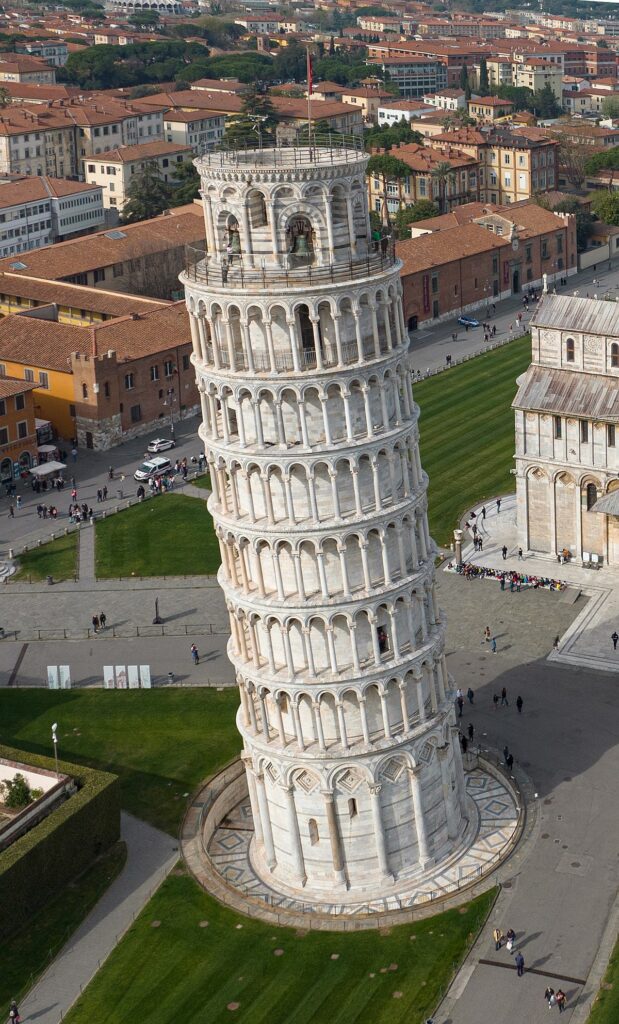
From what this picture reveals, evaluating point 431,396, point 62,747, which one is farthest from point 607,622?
point 431,396

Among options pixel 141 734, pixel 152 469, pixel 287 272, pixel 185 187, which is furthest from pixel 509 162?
pixel 287 272

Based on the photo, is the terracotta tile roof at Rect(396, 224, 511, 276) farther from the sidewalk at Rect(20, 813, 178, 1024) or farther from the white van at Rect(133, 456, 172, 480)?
the sidewalk at Rect(20, 813, 178, 1024)

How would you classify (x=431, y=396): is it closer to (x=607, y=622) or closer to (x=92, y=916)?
(x=607, y=622)

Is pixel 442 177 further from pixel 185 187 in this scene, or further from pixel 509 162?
pixel 185 187

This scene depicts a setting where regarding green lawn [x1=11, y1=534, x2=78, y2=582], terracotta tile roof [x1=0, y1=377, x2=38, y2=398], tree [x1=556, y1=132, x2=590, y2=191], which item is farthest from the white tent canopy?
tree [x1=556, y1=132, x2=590, y2=191]

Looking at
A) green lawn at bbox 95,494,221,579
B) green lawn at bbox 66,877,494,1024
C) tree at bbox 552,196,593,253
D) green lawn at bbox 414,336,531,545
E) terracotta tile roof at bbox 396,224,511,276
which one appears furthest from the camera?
tree at bbox 552,196,593,253

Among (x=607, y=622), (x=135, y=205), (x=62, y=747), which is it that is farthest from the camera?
(x=135, y=205)

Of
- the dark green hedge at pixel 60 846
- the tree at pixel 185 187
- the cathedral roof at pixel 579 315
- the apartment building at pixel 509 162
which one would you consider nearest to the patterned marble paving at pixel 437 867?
→ the dark green hedge at pixel 60 846
